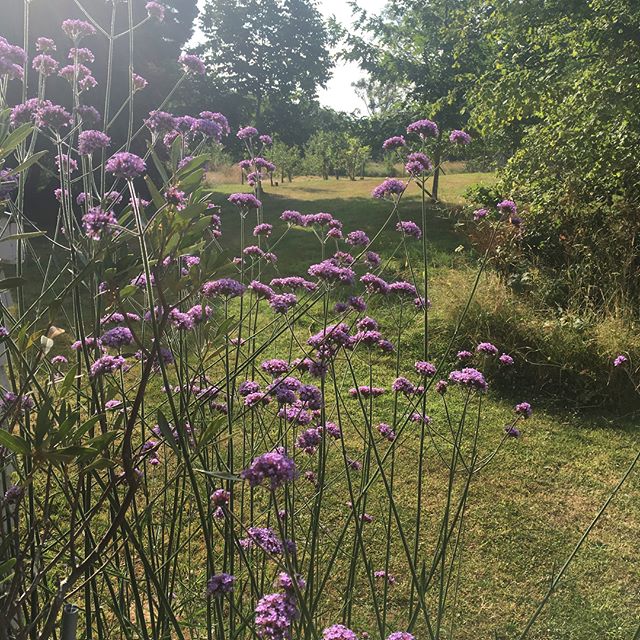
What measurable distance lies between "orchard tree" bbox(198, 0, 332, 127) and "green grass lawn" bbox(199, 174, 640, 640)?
1654 centimetres

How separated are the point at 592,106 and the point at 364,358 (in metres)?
3.68

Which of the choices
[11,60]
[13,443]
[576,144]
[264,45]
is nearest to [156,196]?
[13,443]

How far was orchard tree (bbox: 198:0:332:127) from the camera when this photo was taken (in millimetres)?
20156

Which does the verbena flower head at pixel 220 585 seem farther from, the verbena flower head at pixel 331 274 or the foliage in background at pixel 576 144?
the foliage in background at pixel 576 144

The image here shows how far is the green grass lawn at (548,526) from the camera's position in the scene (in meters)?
3.00

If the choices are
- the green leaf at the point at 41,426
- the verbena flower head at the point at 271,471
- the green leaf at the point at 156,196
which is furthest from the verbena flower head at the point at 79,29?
the verbena flower head at the point at 271,471

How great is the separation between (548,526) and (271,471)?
330cm

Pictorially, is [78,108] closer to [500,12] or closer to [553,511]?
[553,511]

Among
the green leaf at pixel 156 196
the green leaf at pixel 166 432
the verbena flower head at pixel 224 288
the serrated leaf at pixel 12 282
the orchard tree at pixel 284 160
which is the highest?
the orchard tree at pixel 284 160

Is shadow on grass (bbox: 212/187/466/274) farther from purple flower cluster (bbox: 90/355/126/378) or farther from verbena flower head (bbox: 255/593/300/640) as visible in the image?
verbena flower head (bbox: 255/593/300/640)

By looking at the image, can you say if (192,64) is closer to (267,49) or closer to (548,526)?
(548,526)

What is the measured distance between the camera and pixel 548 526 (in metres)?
3.76

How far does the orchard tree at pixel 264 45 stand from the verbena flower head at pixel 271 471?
20078 millimetres

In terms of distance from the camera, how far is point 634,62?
6512 millimetres
